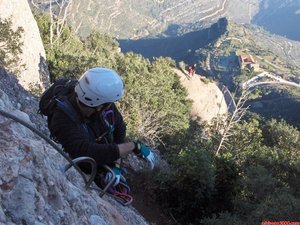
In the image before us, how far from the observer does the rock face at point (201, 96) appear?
4053 cm

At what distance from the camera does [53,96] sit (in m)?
3.99

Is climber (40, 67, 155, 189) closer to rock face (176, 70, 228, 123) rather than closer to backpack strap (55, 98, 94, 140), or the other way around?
backpack strap (55, 98, 94, 140)

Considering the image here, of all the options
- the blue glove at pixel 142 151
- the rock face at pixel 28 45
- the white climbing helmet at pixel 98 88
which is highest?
the white climbing helmet at pixel 98 88

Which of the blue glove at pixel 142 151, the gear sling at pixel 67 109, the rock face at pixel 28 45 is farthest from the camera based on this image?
the rock face at pixel 28 45

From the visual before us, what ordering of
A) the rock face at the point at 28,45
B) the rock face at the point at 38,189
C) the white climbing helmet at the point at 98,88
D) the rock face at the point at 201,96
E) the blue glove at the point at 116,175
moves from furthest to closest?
1. the rock face at the point at 201,96
2. the rock face at the point at 28,45
3. the blue glove at the point at 116,175
4. the white climbing helmet at the point at 98,88
5. the rock face at the point at 38,189

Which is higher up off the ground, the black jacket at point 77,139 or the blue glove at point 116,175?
the black jacket at point 77,139

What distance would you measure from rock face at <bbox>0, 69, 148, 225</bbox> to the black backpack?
0.31 metres

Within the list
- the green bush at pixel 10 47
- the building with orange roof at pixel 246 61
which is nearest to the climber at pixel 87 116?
the green bush at pixel 10 47

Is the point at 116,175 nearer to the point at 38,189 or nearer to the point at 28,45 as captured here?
the point at 38,189

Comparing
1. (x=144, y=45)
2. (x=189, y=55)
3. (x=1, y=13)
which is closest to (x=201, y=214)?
(x=1, y=13)

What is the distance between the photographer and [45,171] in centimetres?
362

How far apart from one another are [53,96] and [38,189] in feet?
3.40

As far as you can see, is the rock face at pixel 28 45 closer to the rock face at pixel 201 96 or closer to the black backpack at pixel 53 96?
the black backpack at pixel 53 96

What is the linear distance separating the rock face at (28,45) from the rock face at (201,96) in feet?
63.2
